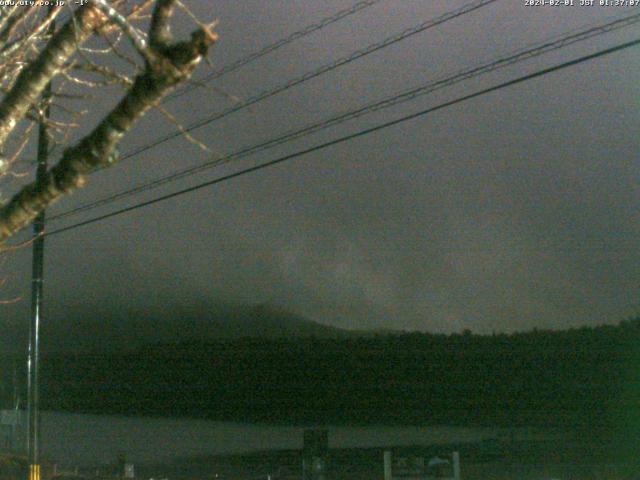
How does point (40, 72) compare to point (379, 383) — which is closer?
point (40, 72)

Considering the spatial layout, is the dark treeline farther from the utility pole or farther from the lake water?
the utility pole

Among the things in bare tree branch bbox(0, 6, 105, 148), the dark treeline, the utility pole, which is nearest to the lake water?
the dark treeline

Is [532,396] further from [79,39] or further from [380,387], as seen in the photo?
[79,39]

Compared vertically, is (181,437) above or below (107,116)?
below

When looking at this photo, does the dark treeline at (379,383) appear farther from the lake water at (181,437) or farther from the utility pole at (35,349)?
the utility pole at (35,349)

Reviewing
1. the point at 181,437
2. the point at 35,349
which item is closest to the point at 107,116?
the point at 35,349

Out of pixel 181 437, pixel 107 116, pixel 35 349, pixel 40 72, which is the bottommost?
pixel 181 437

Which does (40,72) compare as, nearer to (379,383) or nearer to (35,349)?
(35,349)

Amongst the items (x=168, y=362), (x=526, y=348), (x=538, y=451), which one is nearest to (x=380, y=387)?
(x=526, y=348)

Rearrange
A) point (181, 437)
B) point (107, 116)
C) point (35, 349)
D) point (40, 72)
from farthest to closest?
point (181, 437) < point (35, 349) < point (40, 72) < point (107, 116)
